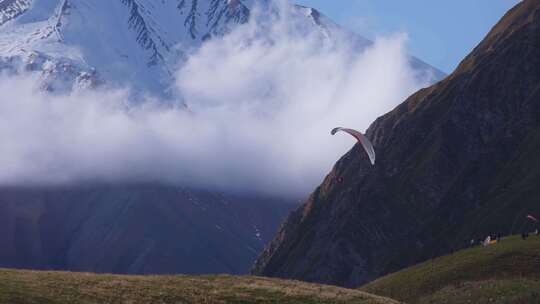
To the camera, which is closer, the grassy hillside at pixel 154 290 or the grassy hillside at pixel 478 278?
the grassy hillside at pixel 154 290

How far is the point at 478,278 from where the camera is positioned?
80.9 meters

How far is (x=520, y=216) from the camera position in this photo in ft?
516

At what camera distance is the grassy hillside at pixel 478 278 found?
7156cm

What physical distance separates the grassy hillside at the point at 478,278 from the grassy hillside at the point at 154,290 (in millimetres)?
11386

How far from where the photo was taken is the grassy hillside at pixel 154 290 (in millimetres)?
58656

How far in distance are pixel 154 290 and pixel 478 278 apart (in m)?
32.3

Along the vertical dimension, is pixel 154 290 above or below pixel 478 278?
below

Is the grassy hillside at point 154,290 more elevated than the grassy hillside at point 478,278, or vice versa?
the grassy hillside at point 478,278

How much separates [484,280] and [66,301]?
37.8 meters

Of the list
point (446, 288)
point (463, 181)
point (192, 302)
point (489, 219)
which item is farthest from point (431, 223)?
point (192, 302)

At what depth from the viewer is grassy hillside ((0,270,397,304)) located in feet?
192

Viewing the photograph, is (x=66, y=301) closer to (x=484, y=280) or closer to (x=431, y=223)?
(x=484, y=280)

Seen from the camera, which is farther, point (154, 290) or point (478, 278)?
point (478, 278)

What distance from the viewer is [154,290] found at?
204 feet
